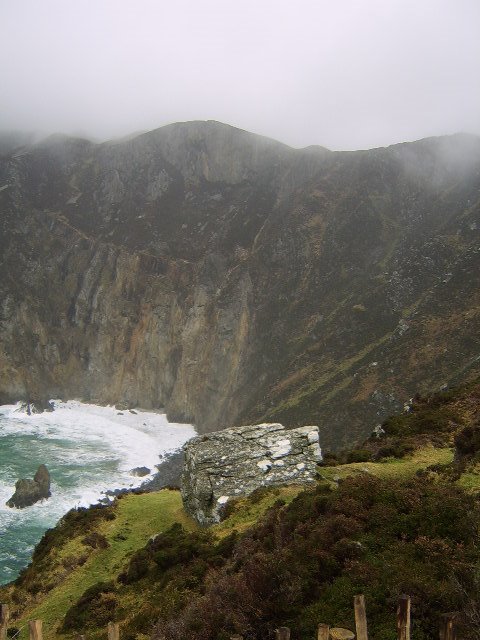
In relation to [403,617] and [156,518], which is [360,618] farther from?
[156,518]

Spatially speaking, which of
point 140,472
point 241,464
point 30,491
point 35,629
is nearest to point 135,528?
point 241,464

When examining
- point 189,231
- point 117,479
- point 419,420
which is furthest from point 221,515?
point 189,231

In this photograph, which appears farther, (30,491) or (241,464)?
(30,491)

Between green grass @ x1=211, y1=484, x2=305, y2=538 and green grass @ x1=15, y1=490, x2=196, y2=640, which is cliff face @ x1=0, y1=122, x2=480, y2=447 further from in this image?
green grass @ x1=211, y1=484, x2=305, y2=538

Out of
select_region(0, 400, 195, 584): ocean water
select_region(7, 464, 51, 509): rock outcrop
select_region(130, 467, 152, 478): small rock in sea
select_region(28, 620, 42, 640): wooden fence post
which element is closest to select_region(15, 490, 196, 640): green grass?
select_region(28, 620, 42, 640): wooden fence post

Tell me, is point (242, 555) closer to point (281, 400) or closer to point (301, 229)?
point (281, 400)

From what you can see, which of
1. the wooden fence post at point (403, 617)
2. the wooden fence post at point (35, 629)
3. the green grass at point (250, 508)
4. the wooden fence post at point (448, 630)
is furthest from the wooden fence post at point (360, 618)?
the green grass at point (250, 508)
